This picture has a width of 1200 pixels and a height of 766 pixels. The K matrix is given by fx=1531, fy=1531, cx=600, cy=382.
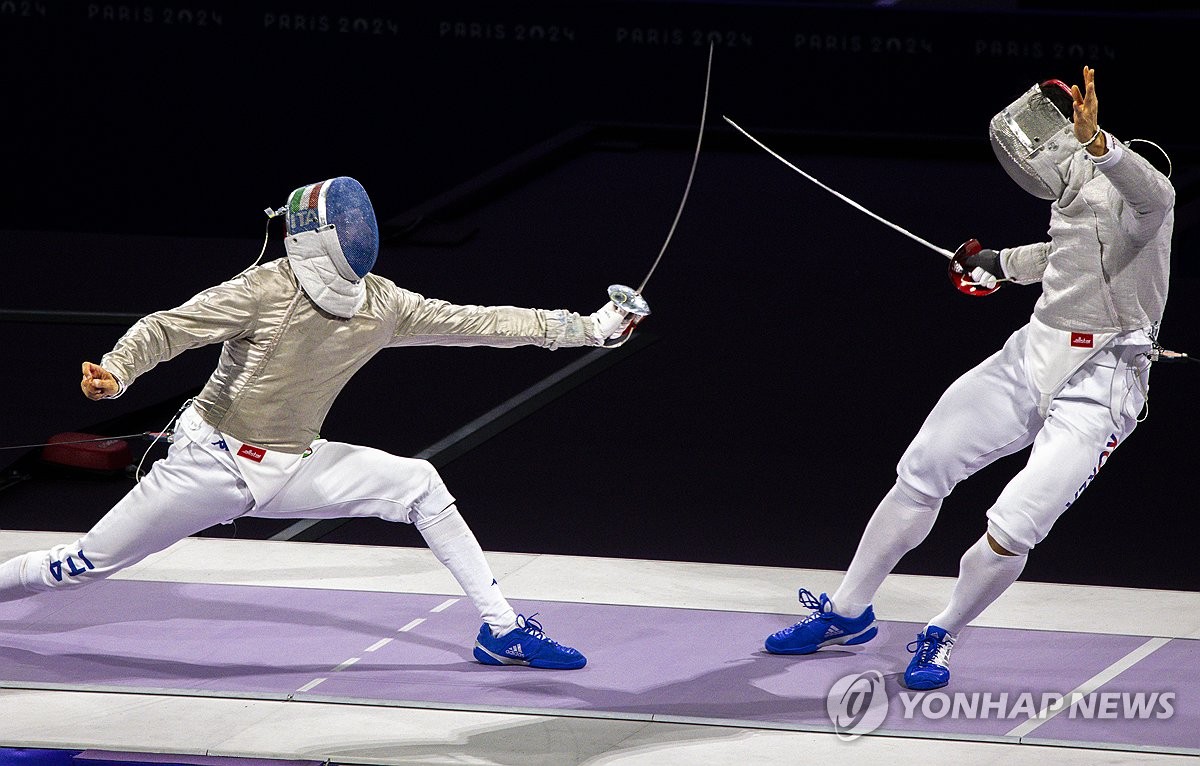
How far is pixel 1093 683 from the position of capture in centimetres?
308

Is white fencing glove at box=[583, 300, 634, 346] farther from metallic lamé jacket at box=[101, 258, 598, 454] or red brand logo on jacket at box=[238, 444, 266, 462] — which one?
red brand logo on jacket at box=[238, 444, 266, 462]

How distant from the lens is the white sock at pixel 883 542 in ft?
10.5

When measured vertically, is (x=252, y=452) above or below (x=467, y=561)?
above

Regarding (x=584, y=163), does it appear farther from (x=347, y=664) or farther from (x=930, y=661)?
(x=930, y=661)

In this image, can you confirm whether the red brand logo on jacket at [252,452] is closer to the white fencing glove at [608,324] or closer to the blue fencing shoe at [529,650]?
the blue fencing shoe at [529,650]

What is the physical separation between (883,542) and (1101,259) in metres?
0.74

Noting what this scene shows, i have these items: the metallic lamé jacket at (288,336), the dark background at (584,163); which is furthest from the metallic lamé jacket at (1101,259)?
the dark background at (584,163)

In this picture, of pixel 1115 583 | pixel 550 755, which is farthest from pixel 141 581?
pixel 1115 583

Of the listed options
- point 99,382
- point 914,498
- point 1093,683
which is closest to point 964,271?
point 914,498

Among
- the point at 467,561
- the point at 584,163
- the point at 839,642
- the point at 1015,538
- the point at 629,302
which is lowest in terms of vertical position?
the point at 839,642

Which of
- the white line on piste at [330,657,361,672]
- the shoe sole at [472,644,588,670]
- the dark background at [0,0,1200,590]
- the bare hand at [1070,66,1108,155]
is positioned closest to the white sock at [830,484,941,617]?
the shoe sole at [472,644,588,670]

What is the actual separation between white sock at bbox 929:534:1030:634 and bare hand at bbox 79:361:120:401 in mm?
1652

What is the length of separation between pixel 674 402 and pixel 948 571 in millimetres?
1712

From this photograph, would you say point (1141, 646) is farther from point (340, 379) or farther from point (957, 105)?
point (957, 105)
